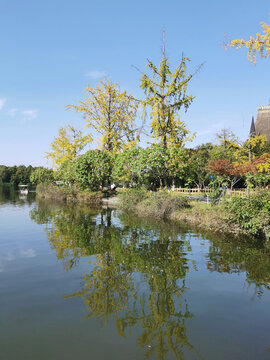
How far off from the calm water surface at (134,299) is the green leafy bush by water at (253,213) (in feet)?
4.75

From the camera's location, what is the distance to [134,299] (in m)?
6.66

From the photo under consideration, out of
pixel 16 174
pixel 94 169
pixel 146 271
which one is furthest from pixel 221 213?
pixel 16 174

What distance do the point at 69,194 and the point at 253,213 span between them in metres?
24.4

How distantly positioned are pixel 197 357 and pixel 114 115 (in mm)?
31961

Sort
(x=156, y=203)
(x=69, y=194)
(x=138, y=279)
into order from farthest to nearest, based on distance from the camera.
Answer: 1. (x=69, y=194)
2. (x=156, y=203)
3. (x=138, y=279)

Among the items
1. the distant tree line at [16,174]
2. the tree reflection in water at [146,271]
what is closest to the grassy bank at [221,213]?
the tree reflection in water at [146,271]

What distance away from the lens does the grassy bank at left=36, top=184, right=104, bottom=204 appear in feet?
98.0

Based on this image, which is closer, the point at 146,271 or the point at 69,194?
the point at 146,271

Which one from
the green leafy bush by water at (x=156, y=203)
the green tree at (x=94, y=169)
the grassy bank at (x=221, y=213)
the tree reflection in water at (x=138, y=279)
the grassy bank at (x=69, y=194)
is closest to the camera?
the tree reflection in water at (x=138, y=279)

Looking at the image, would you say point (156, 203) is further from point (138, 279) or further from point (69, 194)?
point (69, 194)

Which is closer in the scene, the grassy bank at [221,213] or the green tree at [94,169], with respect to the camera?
the grassy bank at [221,213]

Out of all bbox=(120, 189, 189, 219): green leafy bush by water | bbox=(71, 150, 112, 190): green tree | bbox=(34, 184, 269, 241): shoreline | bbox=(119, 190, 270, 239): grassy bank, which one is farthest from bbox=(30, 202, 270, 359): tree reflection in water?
bbox=(71, 150, 112, 190): green tree

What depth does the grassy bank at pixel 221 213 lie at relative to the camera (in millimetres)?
13109

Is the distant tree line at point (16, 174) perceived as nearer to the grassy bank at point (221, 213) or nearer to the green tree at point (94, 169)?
the green tree at point (94, 169)
